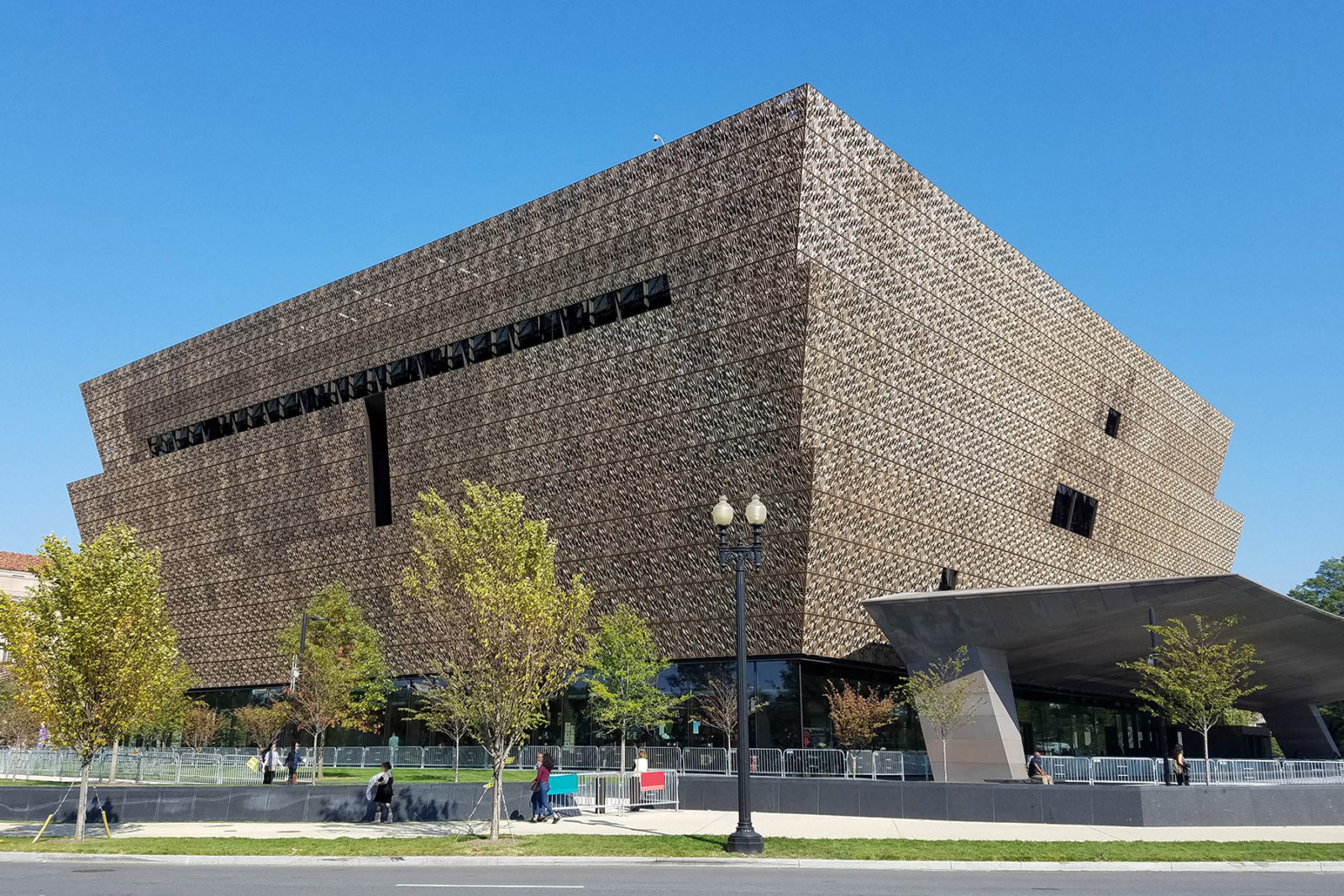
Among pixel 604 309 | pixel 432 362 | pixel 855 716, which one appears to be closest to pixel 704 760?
pixel 855 716

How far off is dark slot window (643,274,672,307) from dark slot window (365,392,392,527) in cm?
1840

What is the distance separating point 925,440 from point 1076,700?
20.9 m

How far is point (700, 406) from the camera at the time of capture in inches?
1570

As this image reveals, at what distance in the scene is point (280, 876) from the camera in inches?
688

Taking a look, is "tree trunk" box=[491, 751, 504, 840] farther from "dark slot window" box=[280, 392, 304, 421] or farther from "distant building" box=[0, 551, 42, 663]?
"distant building" box=[0, 551, 42, 663]

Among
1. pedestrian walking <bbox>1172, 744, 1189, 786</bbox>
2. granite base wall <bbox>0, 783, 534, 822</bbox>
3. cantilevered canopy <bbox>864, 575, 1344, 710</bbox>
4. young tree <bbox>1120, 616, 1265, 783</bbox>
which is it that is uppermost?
cantilevered canopy <bbox>864, 575, 1344, 710</bbox>

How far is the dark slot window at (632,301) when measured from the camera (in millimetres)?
41906

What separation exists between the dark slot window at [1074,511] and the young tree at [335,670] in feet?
112

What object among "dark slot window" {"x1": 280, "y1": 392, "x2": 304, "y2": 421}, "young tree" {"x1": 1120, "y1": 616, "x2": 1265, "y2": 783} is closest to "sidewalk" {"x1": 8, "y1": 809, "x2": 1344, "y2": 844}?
"young tree" {"x1": 1120, "y1": 616, "x2": 1265, "y2": 783}

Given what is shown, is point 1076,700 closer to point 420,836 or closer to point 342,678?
point 342,678

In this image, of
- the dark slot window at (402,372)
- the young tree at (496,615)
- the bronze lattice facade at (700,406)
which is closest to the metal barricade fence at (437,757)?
the bronze lattice facade at (700,406)

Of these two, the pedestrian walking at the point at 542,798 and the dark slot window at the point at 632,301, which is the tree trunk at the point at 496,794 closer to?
the pedestrian walking at the point at 542,798

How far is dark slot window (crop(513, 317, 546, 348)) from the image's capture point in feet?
151

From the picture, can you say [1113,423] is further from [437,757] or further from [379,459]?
[379,459]
